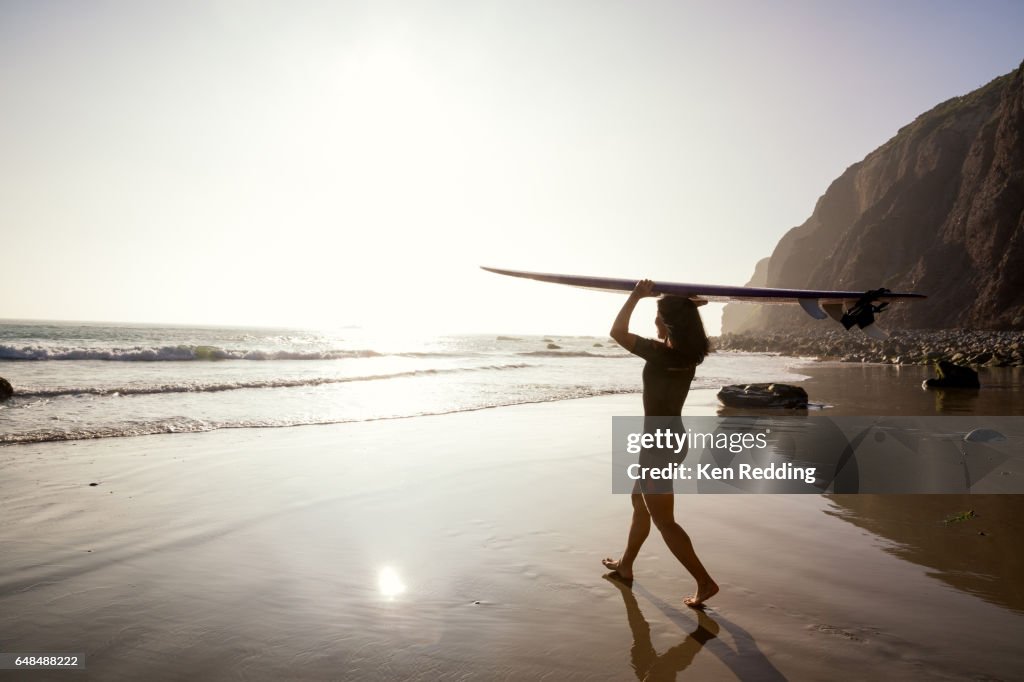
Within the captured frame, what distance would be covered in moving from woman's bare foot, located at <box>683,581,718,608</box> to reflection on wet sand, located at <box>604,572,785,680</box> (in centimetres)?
5

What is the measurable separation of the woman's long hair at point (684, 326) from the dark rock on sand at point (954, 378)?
15581 millimetres

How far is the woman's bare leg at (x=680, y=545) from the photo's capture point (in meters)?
3.70

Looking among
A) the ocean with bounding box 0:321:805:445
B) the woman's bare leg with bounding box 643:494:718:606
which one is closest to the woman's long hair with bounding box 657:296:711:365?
the woman's bare leg with bounding box 643:494:718:606

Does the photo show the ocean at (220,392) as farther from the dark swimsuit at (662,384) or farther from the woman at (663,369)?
the dark swimsuit at (662,384)

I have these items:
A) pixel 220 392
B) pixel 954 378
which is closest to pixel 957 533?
pixel 954 378

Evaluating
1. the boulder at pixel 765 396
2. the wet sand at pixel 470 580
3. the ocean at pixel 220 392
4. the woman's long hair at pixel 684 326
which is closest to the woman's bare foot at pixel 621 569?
the wet sand at pixel 470 580

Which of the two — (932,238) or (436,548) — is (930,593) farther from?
(932,238)

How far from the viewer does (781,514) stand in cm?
564

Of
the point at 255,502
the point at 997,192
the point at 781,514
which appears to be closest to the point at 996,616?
the point at 781,514

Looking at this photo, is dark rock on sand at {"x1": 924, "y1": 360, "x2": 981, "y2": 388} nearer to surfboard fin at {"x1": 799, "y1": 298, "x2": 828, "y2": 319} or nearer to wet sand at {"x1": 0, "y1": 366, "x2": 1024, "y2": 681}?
wet sand at {"x1": 0, "y1": 366, "x2": 1024, "y2": 681}

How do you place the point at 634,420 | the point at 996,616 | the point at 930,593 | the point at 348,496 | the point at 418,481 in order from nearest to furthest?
the point at 996,616
the point at 930,593
the point at 348,496
the point at 418,481
the point at 634,420

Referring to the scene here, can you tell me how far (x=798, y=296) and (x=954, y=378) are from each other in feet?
48.1

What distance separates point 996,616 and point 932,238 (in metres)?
69.1

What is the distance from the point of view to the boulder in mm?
12516
